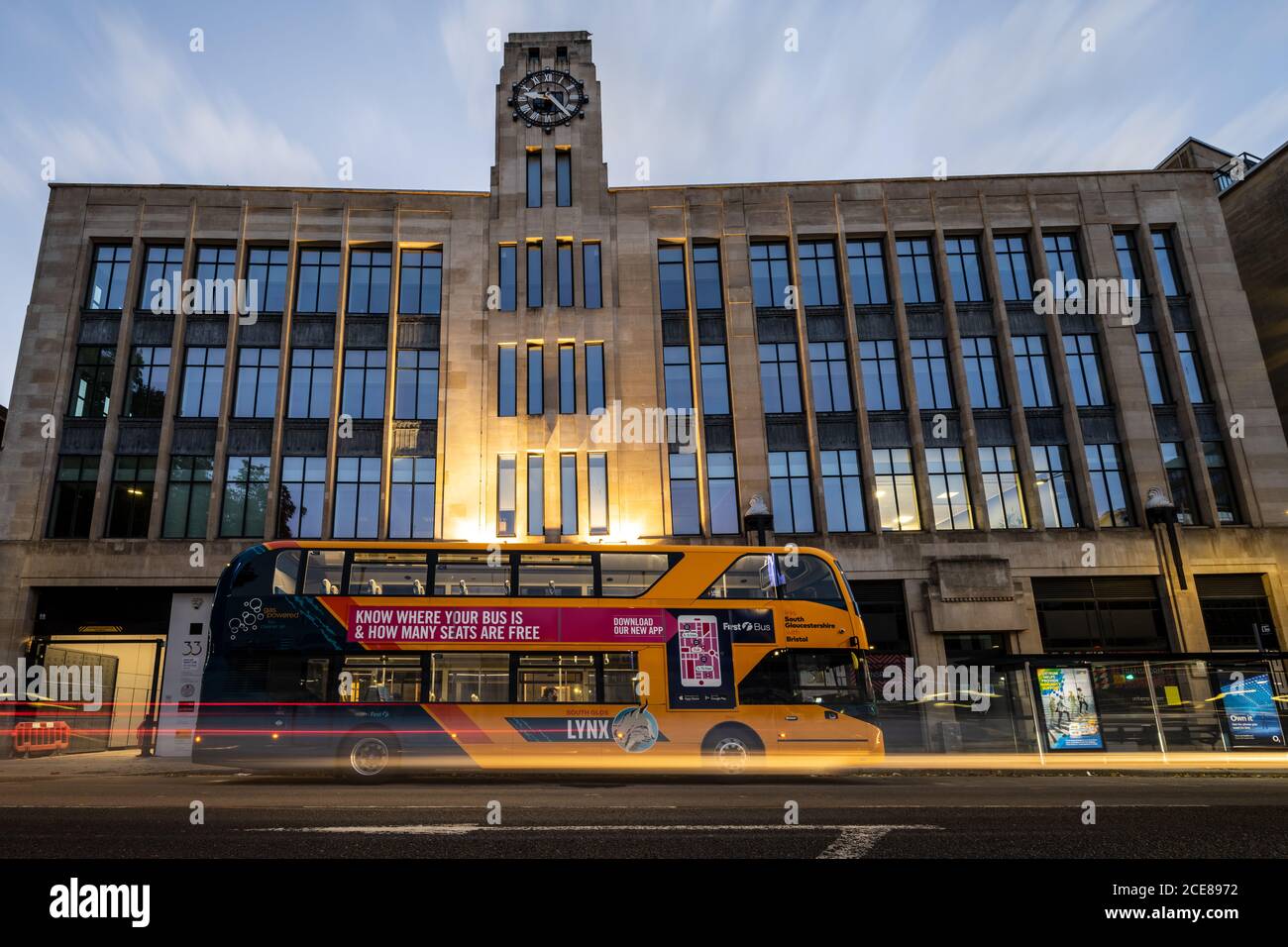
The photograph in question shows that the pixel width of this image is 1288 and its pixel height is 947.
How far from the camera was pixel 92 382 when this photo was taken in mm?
27562

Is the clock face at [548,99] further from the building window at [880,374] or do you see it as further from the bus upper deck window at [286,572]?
the bus upper deck window at [286,572]

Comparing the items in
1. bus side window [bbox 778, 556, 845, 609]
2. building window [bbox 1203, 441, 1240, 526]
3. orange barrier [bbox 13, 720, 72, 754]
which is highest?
building window [bbox 1203, 441, 1240, 526]

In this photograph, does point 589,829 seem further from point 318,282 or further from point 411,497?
point 318,282

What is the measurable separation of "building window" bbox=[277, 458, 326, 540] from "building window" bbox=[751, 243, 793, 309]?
720 inches

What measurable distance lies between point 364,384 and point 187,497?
7.37 meters

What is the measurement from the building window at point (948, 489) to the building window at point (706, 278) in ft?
33.7

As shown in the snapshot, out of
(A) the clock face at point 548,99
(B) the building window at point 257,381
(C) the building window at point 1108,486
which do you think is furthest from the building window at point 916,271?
(B) the building window at point 257,381

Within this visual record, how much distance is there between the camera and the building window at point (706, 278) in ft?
97.6

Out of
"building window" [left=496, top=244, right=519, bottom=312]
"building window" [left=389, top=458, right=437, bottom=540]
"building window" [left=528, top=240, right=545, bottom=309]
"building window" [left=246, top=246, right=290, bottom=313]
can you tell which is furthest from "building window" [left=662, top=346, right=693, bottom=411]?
"building window" [left=246, top=246, right=290, bottom=313]

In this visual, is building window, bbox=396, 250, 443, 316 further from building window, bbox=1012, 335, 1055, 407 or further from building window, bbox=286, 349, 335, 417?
building window, bbox=1012, 335, 1055, 407

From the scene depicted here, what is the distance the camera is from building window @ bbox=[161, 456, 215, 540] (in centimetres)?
2631
